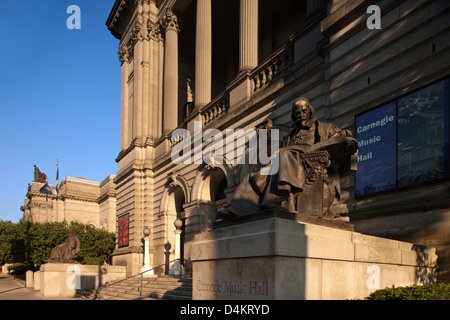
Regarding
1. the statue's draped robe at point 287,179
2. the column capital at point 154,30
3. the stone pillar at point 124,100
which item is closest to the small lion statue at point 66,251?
the stone pillar at point 124,100

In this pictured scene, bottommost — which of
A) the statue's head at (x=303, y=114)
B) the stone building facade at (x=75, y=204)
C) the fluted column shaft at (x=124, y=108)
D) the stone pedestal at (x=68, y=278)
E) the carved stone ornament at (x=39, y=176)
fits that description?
the stone pedestal at (x=68, y=278)

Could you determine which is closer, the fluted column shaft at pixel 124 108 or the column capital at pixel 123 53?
the fluted column shaft at pixel 124 108

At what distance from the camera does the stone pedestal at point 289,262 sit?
4996 mm

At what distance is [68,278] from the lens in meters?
21.7

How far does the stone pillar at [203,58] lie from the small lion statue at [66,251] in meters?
11.5

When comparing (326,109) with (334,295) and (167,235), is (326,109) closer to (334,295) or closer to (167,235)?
(334,295)

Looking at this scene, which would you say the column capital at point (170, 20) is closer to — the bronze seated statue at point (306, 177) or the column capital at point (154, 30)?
the column capital at point (154, 30)

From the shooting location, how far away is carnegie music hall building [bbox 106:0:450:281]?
30.5 feet

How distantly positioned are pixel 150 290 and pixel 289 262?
13.2 meters

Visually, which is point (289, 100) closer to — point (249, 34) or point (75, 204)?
point (249, 34)

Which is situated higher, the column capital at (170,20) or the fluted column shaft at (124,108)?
the column capital at (170,20)

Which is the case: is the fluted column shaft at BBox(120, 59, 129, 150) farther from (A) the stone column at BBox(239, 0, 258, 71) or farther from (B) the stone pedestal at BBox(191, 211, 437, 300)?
(B) the stone pedestal at BBox(191, 211, 437, 300)

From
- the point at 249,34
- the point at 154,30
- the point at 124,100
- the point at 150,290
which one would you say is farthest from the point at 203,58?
the point at 124,100

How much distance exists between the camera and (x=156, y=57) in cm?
3070
